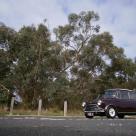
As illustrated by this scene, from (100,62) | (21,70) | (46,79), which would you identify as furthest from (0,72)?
(100,62)

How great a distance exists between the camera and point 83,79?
42.9 metres

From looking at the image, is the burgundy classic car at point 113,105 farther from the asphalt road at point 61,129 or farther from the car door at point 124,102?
the asphalt road at point 61,129

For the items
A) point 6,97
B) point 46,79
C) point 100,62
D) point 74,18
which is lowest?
point 6,97

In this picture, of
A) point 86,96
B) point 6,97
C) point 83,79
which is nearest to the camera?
point 6,97

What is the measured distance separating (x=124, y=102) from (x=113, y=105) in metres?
0.98

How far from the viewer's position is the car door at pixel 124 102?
22.7m

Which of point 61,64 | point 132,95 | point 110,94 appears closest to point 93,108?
point 110,94

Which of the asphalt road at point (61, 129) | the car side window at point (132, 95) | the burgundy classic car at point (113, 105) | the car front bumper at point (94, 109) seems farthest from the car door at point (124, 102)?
the asphalt road at point (61, 129)

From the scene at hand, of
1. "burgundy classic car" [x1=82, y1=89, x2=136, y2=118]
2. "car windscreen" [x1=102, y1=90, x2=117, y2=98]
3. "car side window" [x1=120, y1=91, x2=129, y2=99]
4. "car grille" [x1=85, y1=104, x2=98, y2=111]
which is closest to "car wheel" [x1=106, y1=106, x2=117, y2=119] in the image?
"burgundy classic car" [x1=82, y1=89, x2=136, y2=118]

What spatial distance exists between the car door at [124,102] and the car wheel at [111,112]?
43cm

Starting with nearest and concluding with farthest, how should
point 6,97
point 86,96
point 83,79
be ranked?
1. point 6,97
2. point 86,96
3. point 83,79

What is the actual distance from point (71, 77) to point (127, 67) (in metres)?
7.03

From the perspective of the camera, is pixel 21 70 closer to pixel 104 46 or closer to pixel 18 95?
pixel 18 95

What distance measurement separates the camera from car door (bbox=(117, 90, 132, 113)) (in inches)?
894
